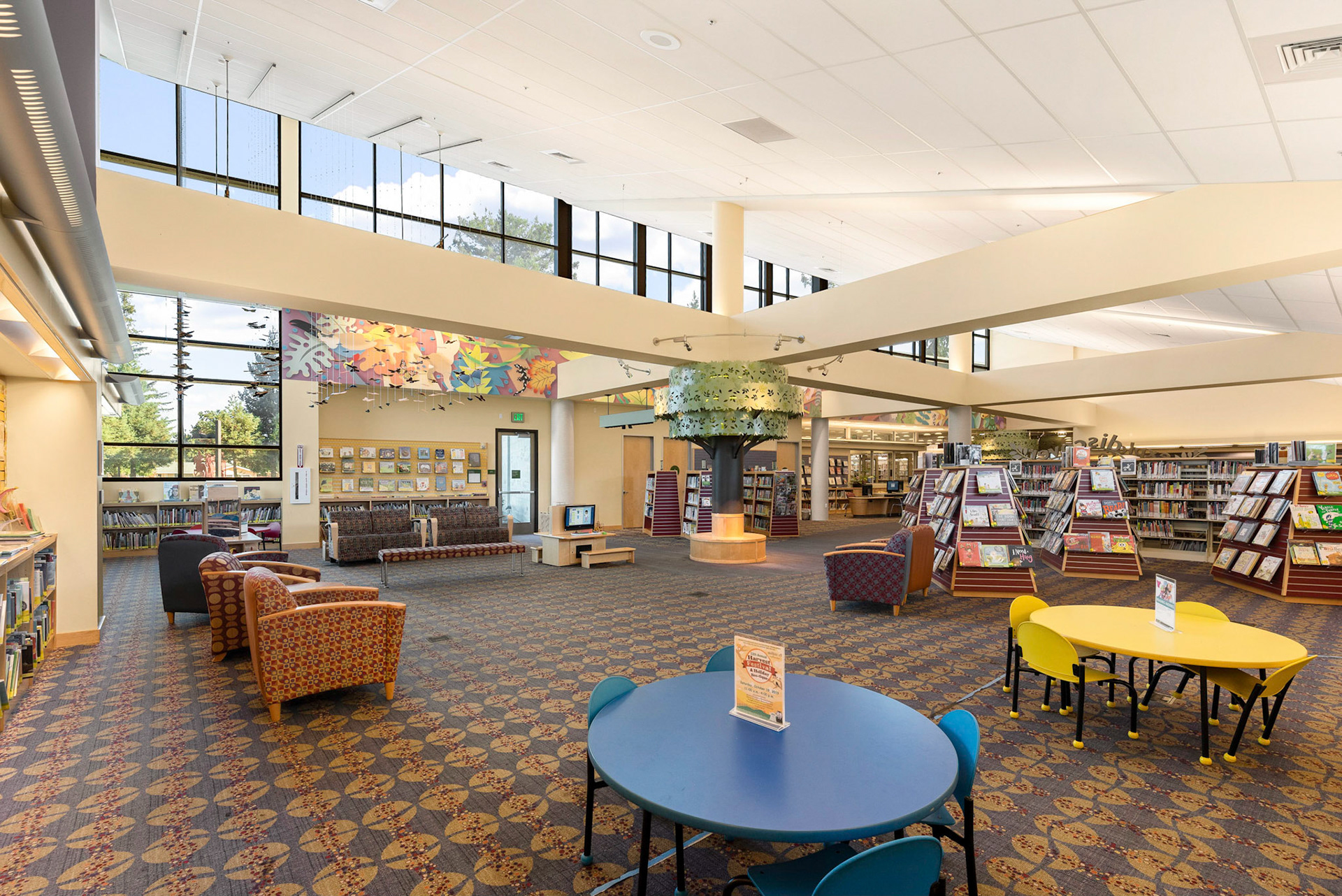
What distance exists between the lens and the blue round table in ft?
5.73

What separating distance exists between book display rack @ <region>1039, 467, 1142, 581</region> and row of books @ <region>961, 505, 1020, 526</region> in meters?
2.63

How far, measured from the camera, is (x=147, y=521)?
36.7 feet

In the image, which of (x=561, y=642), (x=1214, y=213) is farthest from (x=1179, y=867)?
(x=1214, y=213)

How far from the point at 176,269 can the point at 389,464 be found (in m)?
8.17

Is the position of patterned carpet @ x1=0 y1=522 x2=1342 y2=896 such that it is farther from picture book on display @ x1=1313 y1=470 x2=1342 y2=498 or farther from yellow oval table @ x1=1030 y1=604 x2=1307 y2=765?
picture book on display @ x1=1313 y1=470 x2=1342 y2=498

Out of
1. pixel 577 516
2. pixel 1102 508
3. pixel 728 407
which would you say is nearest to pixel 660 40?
pixel 728 407

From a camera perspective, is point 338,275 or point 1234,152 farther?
point 338,275

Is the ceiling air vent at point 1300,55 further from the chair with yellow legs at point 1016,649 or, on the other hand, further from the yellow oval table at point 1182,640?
the chair with yellow legs at point 1016,649

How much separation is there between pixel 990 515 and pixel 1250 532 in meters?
4.03

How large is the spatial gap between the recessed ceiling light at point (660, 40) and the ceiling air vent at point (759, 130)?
1.31 m

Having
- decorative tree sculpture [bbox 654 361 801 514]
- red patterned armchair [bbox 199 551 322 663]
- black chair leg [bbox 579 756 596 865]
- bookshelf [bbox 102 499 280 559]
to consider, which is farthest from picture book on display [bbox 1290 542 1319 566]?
bookshelf [bbox 102 499 280 559]

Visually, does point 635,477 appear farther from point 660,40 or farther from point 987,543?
point 660,40

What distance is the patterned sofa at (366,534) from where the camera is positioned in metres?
10.3

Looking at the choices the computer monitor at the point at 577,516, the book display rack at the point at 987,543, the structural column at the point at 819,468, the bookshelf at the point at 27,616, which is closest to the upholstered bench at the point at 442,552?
the computer monitor at the point at 577,516
